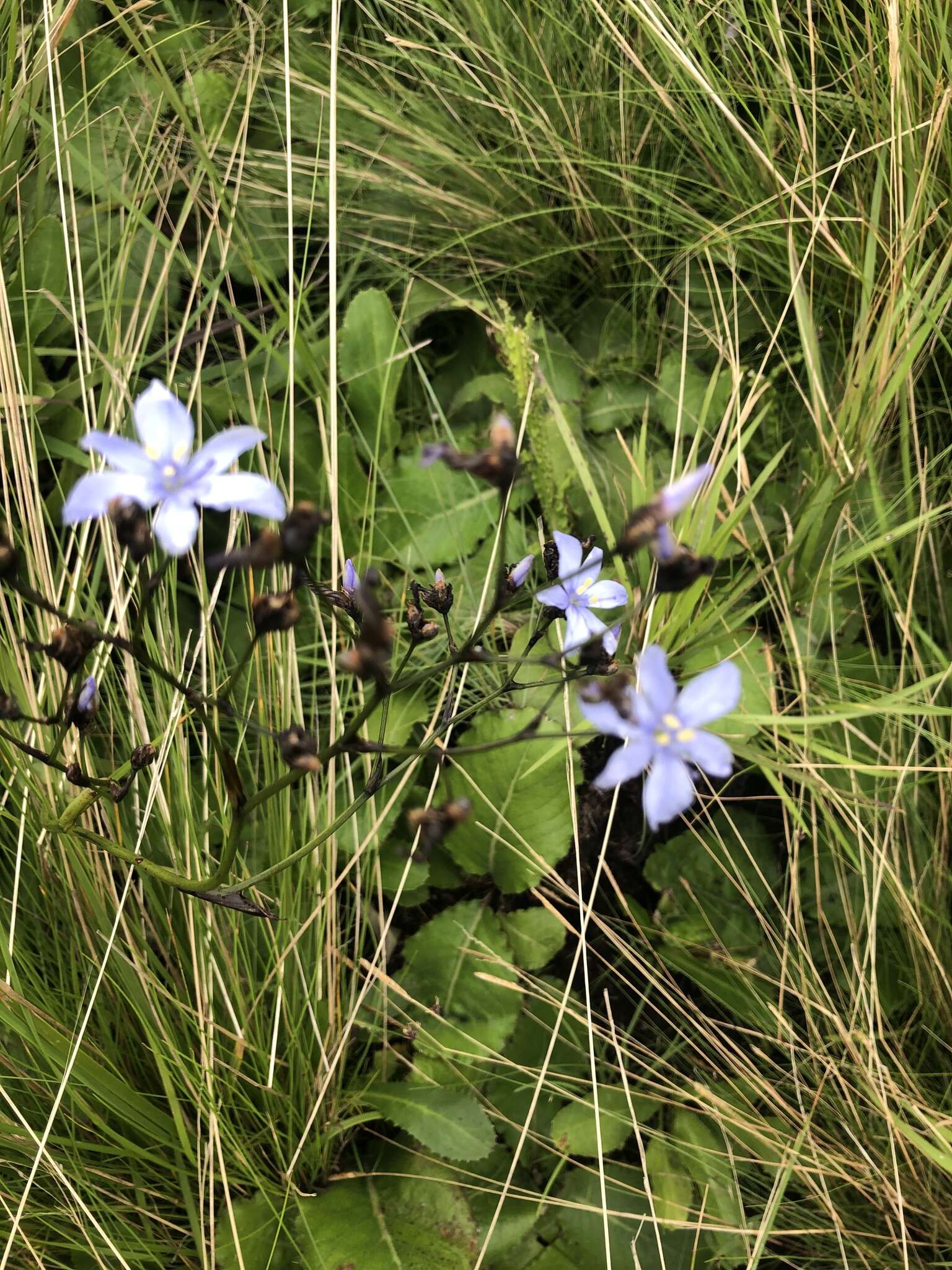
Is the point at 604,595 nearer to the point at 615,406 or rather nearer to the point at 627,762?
the point at 627,762

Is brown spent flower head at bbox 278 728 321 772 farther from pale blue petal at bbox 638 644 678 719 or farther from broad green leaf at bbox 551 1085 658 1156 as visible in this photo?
broad green leaf at bbox 551 1085 658 1156

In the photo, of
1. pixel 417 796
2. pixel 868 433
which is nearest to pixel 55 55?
pixel 417 796

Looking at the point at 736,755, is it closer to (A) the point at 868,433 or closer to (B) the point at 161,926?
(A) the point at 868,433

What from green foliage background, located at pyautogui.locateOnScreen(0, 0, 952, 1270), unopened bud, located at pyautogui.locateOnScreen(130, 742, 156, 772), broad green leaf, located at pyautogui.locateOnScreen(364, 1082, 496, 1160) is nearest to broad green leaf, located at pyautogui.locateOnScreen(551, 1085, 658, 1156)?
green foliage background, located at pyautogui.locateOnScreen(0, 0, 952, 1270)

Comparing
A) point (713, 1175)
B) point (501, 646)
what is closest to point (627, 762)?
point (501, 646)

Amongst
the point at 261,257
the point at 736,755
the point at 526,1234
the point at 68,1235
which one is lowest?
the point at 526,1234

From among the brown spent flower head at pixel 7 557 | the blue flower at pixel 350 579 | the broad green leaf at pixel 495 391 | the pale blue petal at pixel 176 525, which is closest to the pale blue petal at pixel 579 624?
the blue flower at pixel 350 579
